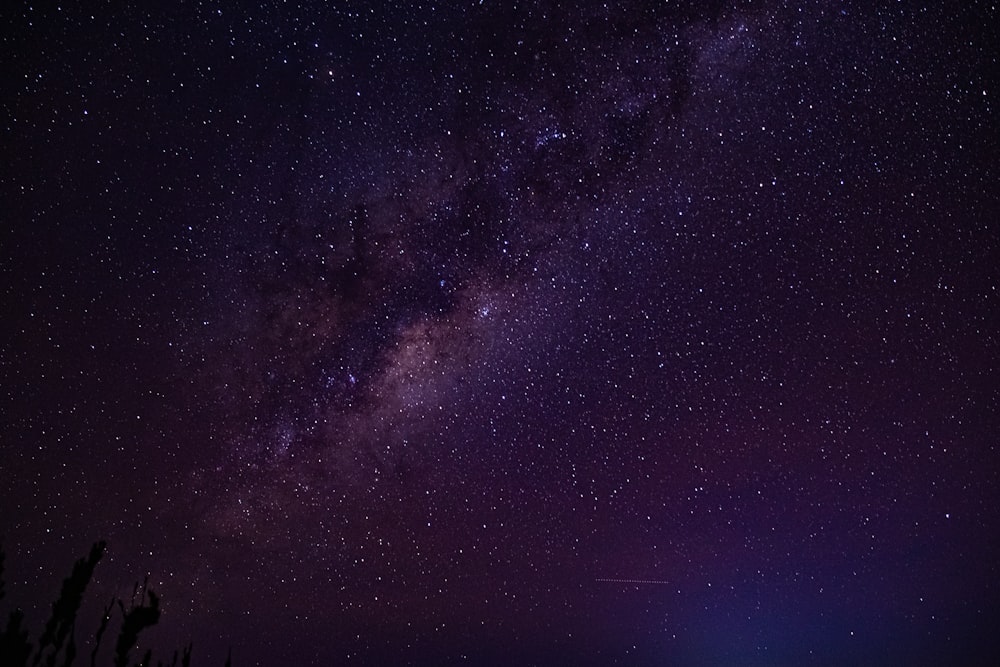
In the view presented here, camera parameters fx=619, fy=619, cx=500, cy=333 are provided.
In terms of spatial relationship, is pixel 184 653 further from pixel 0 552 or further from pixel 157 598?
pixel 0 552

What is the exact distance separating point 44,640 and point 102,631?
877mm

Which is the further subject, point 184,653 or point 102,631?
point 184,653

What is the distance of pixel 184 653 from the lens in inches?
434

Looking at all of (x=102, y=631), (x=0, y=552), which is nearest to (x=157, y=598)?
(x=102, y=631)

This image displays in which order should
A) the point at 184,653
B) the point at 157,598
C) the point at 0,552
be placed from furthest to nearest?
the point at 184,653 → the point at 157,598 → the point at 0,552

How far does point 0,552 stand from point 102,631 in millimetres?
1808

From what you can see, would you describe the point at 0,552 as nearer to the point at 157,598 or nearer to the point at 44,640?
the point at 44,640

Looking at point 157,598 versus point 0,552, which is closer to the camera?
point 0,552

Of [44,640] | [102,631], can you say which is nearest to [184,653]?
[102,631]

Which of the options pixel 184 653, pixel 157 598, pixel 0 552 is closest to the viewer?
pixel 0 552

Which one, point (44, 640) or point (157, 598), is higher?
point (157, 598)

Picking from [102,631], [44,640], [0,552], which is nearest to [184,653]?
[102,631]

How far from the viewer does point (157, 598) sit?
28.7 feet

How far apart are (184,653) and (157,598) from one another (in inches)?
121
